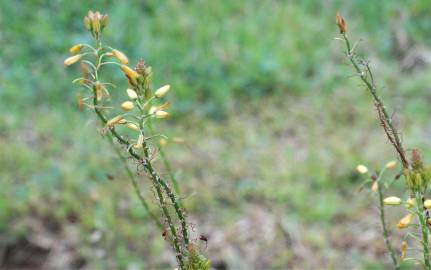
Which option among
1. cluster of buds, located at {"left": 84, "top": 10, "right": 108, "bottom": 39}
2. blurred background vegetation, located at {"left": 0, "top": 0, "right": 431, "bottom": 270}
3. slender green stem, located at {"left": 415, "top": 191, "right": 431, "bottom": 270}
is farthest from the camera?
blurred background vegetation, located at {"left": 0, "top": 0, "right": 431, "bottom": 270}

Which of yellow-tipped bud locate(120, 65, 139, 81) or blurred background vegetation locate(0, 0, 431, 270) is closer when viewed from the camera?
yellow-tipped bud locate(120, 65, 139, 81)

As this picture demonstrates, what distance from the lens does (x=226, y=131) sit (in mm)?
4941

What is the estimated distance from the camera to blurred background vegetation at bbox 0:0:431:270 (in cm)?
382

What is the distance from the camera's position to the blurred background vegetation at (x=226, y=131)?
382 cm

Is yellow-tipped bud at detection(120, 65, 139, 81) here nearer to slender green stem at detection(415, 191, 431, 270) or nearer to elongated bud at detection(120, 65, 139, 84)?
elongated bud at detection(120, 65, 139, 84)

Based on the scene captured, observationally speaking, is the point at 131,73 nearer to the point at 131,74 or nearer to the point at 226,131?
the point at 131,74

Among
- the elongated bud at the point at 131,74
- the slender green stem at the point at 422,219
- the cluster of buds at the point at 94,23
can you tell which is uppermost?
the cluster of buds at the point at 94,23

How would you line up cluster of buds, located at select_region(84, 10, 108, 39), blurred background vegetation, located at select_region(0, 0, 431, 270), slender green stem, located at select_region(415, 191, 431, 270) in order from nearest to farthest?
slender green stem, located at select_region(415, 191, 431, 270)
cluster of buds, located at select_region(84, 10, 108, 39)
blurred background vegetation, located at select_region(0, 0, 431, 270)

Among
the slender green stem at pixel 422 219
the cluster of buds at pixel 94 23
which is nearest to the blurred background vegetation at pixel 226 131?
the cluster of buds at pixel 94 23

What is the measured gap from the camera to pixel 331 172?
4379 mm

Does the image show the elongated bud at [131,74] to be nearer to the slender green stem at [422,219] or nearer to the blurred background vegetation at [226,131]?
the slender green stem at [422,219]

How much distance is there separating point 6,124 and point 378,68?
10.7 ft

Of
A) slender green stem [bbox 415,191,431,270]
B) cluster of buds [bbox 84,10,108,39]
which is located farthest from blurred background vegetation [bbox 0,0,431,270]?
slender green stem [bbox 415,191,431,270]

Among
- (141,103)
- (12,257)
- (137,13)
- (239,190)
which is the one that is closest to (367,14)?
(137,13)
